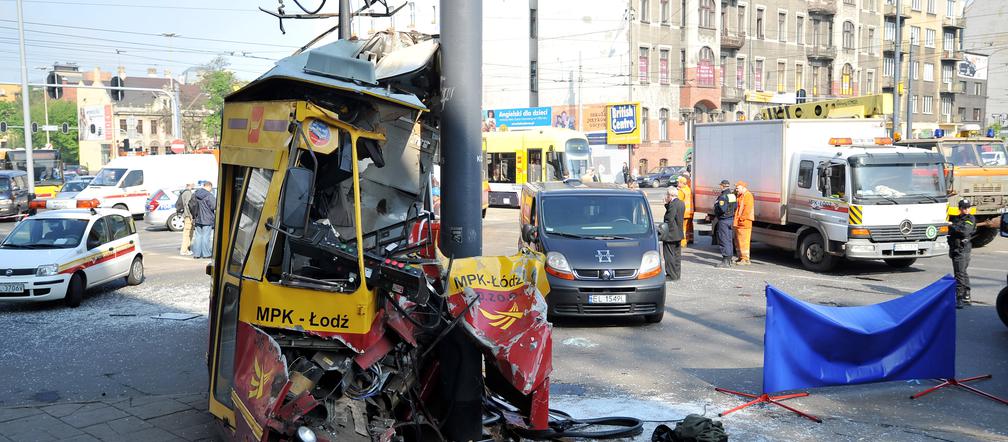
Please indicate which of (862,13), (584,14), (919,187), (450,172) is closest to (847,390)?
(450,172)

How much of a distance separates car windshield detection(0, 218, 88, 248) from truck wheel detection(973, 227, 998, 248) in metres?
19.1

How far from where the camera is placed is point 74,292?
44.5 ft

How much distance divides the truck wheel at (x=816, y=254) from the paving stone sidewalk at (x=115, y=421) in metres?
12.3

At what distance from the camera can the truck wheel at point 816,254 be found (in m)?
16.5

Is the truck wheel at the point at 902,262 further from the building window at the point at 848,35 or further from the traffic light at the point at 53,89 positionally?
the building window at the point at 848,35

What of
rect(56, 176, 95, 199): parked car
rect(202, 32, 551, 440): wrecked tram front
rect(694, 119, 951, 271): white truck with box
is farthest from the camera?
rect(56, 176, 95, 199): parked car

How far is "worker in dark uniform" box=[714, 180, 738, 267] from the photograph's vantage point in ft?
56.6

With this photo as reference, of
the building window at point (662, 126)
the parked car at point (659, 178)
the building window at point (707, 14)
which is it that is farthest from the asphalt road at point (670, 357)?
the building window at point (707, 14)

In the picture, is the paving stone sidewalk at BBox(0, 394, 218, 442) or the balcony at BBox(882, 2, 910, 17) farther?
the balcony at BBox(882, 2, 910, 17)

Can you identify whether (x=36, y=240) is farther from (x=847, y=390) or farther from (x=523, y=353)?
(x=847, y=390)

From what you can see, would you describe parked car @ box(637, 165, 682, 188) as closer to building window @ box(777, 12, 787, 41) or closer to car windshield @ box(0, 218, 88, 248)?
building window @ box(777, 12, 787, 41)

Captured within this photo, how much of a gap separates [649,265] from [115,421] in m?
6.92

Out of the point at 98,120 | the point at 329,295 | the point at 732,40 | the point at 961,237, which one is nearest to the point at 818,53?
the point at 732,40

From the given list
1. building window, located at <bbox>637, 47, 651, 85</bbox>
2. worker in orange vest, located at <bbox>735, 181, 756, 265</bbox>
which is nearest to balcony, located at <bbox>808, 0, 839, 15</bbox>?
building window, located at <bbox>637, 47, 651, 85</bbox>
